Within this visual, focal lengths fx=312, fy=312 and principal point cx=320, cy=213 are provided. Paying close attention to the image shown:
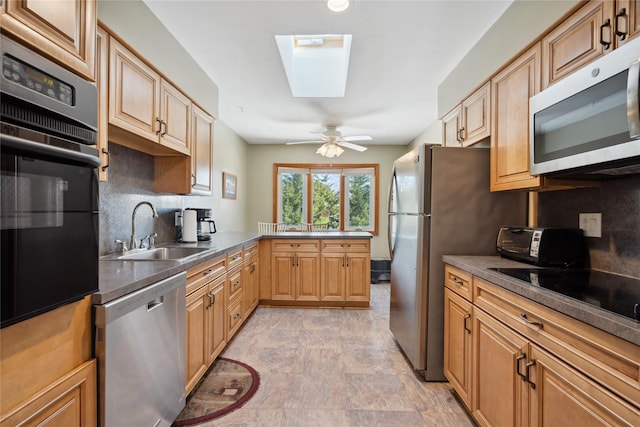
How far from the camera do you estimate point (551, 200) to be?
6.39 ft

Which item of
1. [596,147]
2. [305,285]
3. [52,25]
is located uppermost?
[52,25]

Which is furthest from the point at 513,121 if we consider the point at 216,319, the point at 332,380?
the point at 216,319

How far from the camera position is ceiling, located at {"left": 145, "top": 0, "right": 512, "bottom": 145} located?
2049 mm

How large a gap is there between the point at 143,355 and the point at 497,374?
160cm

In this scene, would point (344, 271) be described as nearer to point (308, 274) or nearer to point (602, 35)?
point (308, 274)

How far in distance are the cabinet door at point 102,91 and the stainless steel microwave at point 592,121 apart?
2129 millimetres

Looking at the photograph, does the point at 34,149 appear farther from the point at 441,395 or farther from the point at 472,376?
the point at 441,395

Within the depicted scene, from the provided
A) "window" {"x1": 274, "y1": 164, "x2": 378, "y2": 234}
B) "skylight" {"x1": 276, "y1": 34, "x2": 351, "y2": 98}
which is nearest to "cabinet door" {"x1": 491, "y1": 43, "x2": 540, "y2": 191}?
"skylight" {"x1": 276, "y1": 34, "x2": 351, "y2": 98}

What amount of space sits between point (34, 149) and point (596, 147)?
1855mm

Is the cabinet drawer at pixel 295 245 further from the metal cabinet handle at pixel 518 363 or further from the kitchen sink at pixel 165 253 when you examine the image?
the metal cabinet handle at pixel 518 363

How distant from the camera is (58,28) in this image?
946mm

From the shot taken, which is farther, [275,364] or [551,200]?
[275,364]

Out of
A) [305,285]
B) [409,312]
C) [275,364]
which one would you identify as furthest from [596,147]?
[305,285]

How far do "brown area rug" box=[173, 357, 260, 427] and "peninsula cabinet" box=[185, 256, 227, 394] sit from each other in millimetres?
117
